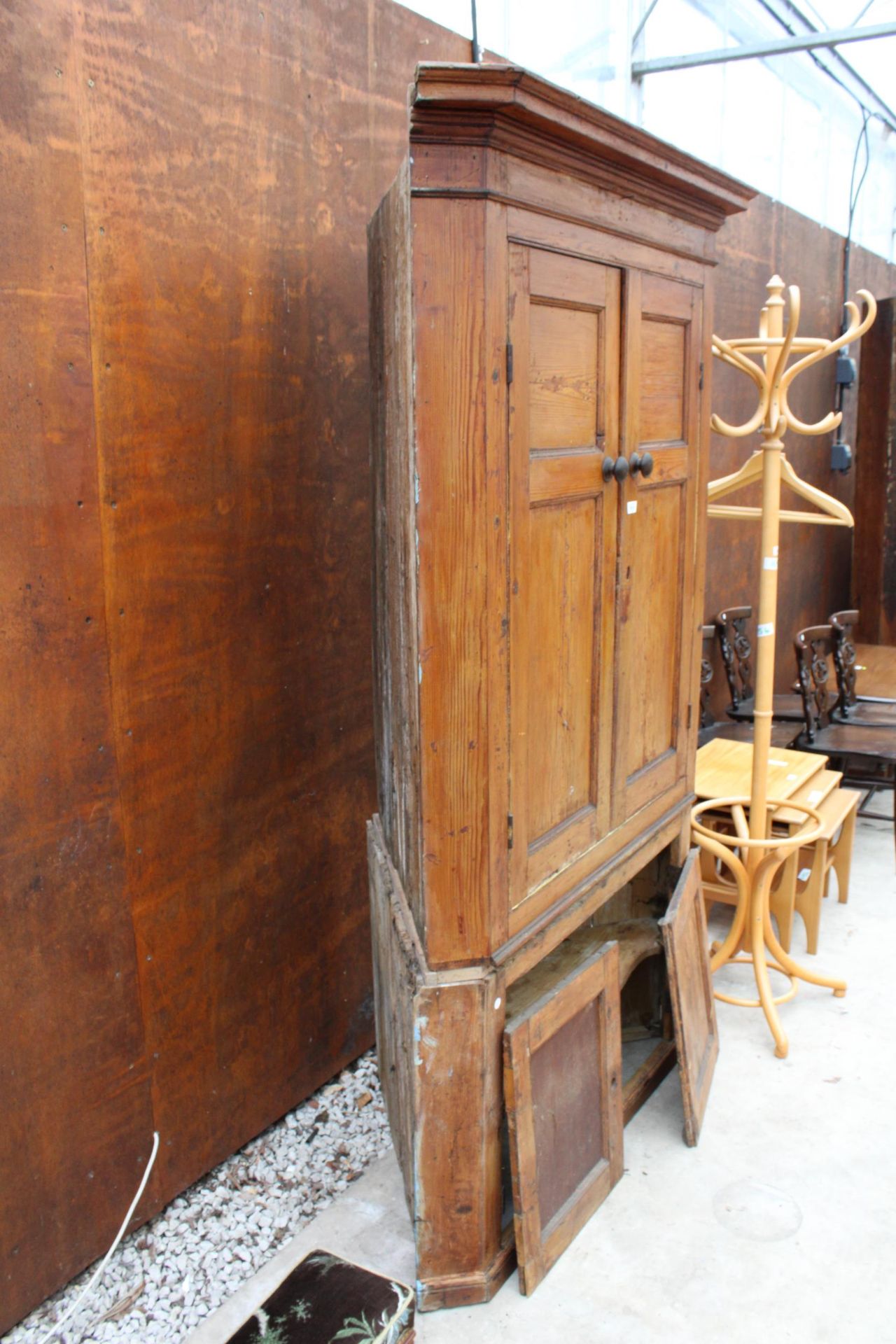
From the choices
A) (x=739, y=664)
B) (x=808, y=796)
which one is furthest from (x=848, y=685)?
(x=808, y=796)

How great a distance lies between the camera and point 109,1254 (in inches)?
101

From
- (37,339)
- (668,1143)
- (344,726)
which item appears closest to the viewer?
(37,339)

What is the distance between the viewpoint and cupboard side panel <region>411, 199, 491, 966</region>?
6.52 ft

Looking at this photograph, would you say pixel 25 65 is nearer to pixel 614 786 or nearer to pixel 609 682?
pixel 609 682

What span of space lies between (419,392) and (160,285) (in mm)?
827

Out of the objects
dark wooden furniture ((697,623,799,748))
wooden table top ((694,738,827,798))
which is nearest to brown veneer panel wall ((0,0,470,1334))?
wooden table top ((694,738,827,798))

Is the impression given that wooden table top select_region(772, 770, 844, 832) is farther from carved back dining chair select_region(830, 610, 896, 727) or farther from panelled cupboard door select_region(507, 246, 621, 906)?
panelled cupboard door select_region(507, 246, 621, 906)

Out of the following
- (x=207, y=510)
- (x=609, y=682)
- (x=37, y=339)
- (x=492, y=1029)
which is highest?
(x=37, y=339)

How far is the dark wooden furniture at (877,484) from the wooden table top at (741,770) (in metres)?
3.40

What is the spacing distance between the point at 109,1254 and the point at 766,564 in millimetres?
2660

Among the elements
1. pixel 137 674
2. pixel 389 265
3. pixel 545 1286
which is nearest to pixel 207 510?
pixel 137 674

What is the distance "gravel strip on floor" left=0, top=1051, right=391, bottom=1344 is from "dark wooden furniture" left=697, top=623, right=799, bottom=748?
110 inches

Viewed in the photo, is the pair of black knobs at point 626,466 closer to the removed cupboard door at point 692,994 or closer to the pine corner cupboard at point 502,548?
the pine corner cupboard at point 502,548

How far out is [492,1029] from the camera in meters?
2.33
